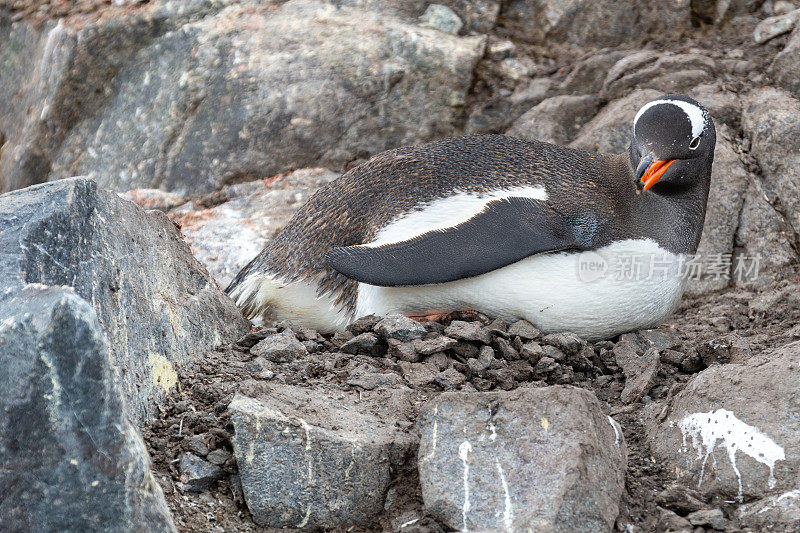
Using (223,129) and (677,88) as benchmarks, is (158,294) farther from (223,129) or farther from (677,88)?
(677,88)

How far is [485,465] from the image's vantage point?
2.17 metres

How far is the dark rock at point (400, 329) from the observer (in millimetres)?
3154

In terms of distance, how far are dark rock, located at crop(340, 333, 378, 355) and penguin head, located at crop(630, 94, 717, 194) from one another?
1181 millimetres

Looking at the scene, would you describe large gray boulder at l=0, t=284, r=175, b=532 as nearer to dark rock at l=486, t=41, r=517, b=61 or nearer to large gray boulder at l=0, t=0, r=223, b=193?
large gray boulder at l=0, t=0, r=223, b=193

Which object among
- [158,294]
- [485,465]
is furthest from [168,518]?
[158,294]

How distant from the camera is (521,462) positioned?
2.16 m

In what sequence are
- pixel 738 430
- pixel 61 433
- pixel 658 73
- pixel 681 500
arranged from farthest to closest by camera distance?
1. pixel 658 73
2. pixel 738 430
3. pixel 681 500
4. pixel 61 433

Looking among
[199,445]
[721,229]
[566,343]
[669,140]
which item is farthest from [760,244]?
[199,445]

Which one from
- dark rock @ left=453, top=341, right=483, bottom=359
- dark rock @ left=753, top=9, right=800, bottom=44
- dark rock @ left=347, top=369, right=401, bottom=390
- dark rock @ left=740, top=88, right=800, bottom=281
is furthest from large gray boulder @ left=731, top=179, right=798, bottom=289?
dark rock @ left=347, top=369, right=401, bottom=390

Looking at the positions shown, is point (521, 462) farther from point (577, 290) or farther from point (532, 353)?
point (577, 290)

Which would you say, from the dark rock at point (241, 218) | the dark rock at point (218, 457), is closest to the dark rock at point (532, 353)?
the dark rock at point (218, 457)

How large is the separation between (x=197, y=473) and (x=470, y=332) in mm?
1141

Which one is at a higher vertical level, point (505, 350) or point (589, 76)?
point (589, 76)

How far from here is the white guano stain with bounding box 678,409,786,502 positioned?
2252 mm
